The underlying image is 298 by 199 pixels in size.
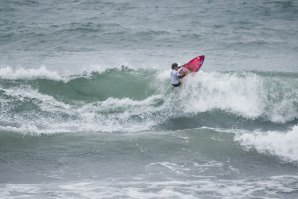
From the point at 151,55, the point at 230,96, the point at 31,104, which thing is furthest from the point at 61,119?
the point at 151,55

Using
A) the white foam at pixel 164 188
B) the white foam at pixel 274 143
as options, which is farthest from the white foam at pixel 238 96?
the white foam at pixel 164 188

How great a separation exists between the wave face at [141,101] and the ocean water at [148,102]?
46 mm

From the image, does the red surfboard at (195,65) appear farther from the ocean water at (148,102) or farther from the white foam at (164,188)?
the white foam at (164,188)

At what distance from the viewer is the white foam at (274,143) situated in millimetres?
12141

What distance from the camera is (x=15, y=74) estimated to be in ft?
57.9

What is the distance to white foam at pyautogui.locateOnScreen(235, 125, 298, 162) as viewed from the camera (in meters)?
12.1

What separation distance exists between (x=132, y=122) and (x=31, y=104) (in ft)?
11.4

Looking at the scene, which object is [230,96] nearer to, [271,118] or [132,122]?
[271,118]

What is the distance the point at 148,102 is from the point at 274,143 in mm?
4976

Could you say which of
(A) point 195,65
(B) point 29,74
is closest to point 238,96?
(A) point 195,65

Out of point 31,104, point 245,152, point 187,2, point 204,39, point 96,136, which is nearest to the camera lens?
point 245,152

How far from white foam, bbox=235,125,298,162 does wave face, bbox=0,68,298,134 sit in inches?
68.2

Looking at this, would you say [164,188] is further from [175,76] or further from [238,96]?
[238,96]

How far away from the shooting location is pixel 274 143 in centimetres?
1258
